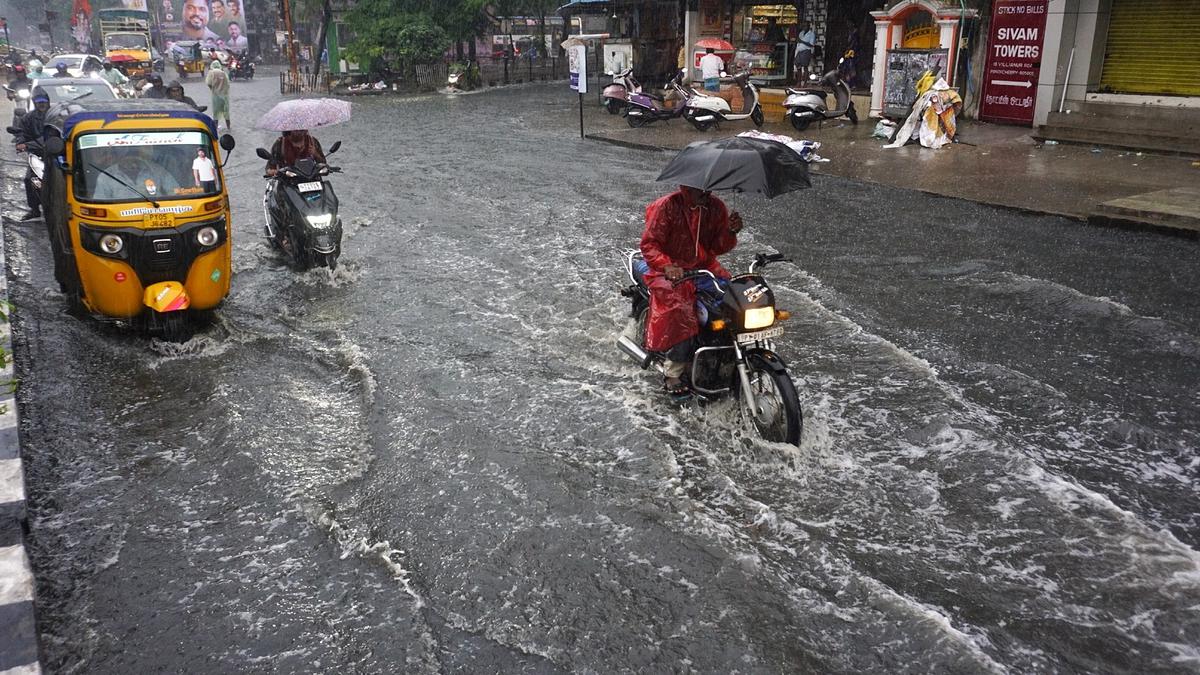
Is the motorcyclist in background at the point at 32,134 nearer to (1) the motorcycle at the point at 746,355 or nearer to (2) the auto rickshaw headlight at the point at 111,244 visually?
(2) the auto rickshaw headlight at the point at 111,244

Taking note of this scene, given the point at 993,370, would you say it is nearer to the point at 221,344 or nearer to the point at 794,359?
the point at 794,359

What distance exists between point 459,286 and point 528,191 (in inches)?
210

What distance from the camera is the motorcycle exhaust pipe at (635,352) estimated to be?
6.06m

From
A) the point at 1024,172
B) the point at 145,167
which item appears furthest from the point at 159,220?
the point at 1024,172

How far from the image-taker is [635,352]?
616 centimetres

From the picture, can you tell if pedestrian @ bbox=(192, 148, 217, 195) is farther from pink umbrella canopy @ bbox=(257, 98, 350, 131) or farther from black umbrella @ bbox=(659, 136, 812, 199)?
black umbrella @ bbox=(659, 136, 812, 199)

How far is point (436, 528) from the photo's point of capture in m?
4.62

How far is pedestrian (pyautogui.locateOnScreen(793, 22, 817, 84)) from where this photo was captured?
2319cm

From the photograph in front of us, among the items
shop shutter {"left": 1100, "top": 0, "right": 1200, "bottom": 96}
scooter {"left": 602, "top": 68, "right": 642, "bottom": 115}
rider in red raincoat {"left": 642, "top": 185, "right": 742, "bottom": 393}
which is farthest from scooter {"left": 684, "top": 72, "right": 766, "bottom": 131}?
rider in red raincoat {"left": 642, "top": 185, "right": 742, "bottom": 393}

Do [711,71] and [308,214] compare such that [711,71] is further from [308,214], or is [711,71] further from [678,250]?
[678,250]

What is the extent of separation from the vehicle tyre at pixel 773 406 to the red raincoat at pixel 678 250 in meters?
0.52

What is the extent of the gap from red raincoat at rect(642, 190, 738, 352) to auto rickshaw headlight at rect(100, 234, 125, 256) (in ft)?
14.1

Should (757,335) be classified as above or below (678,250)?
below

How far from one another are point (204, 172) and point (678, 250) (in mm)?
4365
